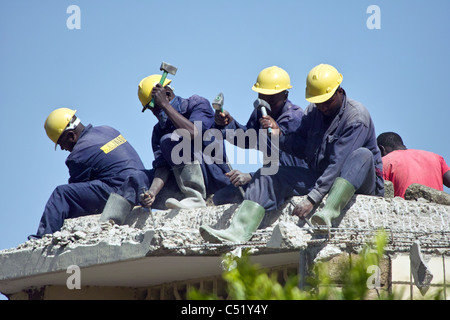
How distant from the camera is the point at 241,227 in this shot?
7383 mm

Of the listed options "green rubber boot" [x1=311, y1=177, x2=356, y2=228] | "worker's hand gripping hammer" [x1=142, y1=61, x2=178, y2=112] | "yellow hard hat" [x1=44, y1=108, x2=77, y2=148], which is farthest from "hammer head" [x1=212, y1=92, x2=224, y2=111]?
"yellow hard hat" [x1=44, y1=108, x2=77, y2=148]

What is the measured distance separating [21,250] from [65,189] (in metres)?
0.99

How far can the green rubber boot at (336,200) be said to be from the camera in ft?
22.9

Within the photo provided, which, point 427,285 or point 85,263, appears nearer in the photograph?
point 427,285

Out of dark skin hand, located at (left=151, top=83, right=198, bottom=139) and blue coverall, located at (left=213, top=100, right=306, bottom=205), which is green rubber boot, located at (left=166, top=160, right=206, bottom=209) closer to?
blue coverall, located at (left=213, top=100, right=306, bottom=205)

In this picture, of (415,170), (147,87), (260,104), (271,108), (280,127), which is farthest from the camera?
(147,87)

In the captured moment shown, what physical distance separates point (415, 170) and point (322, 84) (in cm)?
188

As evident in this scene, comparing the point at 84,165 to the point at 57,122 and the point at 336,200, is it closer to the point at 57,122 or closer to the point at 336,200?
the point at 57,122

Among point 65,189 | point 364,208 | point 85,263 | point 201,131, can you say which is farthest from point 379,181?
point 65,189

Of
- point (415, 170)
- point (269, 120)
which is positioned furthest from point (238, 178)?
point (415, 170)
